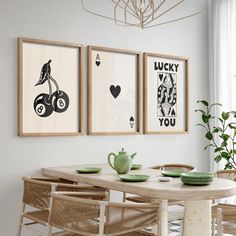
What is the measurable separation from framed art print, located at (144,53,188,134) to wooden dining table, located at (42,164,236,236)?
1.32 m

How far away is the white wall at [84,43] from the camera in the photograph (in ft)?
12.6

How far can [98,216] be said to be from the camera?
266 centimetres

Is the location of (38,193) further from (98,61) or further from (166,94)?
(166,94)

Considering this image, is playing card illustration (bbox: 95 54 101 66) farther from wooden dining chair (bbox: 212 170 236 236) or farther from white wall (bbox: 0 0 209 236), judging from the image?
wooden dining chair (bbox: 212 170 236 236)

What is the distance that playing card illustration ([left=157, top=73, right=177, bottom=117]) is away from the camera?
4859mm

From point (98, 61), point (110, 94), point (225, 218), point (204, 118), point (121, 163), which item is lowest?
point (225, 218)

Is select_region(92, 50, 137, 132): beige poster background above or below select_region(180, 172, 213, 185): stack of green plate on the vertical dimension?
above

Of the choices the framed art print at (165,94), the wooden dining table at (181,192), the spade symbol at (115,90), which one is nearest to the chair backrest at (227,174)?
the wooden dining table at (181,192)

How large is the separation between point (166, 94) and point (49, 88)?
1.44m

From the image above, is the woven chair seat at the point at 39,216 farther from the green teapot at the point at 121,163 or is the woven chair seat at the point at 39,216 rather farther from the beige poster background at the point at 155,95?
the beige poster background at the point at 155,95

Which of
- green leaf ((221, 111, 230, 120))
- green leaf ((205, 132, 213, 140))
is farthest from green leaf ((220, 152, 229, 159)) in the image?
green leaf ((221, 111, 230, 120))

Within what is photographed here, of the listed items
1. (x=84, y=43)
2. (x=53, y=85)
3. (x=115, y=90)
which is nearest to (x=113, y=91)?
(x=115, y=90)

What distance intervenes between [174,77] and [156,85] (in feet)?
0.97

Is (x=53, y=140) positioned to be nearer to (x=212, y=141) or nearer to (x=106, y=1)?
(x=106, y=1)
